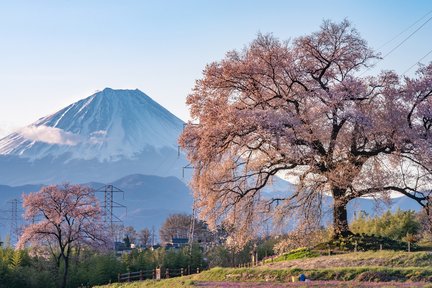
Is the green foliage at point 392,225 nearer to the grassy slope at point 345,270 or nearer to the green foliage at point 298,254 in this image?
the green foliage at point 298,254

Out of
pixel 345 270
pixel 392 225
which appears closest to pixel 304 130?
pixel 345 270

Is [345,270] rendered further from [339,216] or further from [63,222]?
[63,222]

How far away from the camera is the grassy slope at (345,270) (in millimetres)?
29141

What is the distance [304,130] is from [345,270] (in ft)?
42.6

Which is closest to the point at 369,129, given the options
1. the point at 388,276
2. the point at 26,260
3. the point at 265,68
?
the point at 265,68

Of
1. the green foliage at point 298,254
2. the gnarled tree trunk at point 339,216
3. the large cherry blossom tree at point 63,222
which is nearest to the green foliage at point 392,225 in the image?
the gnarled tree trunk at point 339,216

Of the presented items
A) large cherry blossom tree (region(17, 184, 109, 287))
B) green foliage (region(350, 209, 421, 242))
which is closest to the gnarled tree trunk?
green foliage (region(350, 209, 421, 242))

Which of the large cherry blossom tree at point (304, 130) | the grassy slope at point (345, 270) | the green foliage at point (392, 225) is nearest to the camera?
the grassy slope at point (345, 270)

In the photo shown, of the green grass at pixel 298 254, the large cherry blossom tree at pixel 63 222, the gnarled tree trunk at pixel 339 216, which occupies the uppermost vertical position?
the large cherry blossom tree at pixel 63 222

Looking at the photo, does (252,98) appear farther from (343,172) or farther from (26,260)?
(26,260)

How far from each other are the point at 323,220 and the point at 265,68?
10513 millimetres

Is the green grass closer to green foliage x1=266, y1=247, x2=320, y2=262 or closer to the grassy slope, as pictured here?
green foliage x1=266, y1=247, x2=320, y2=262

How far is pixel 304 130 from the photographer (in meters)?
42.2

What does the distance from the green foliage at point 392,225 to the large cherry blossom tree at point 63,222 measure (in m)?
22.9
